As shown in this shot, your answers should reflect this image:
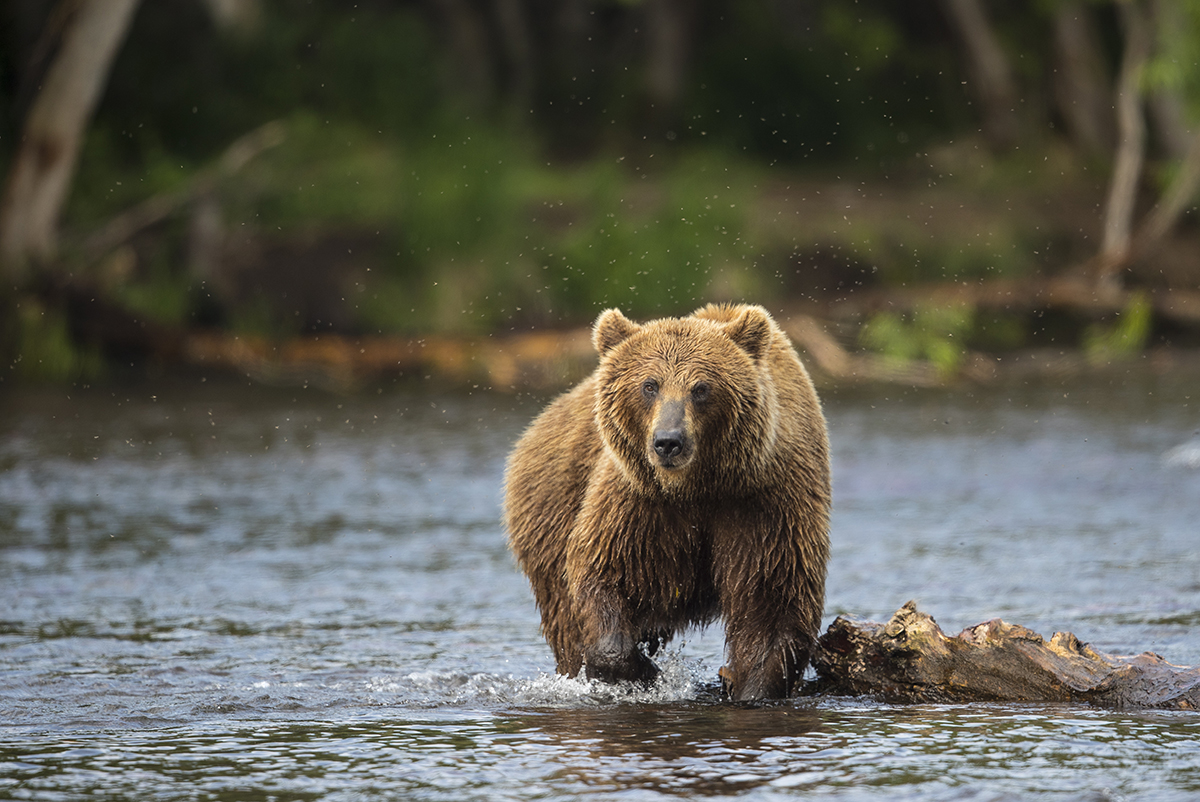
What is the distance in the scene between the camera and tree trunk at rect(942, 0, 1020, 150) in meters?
24.0

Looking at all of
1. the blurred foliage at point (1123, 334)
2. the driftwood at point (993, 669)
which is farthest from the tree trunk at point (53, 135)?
the driftwood at point (993, 669)

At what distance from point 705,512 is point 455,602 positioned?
114 inches

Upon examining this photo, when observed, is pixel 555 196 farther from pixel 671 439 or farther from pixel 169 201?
pixel 671 439

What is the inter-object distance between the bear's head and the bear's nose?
22 millimetres

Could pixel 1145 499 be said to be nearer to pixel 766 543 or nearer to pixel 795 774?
pixel 766 543

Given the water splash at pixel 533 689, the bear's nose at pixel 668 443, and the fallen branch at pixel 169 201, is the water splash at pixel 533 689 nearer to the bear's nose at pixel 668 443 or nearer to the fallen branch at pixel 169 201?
the bear's nose at pixel 668 443

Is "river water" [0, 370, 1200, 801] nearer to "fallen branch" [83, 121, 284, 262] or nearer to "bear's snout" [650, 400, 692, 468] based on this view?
"bear's snout" [650, 400, 692, 468]

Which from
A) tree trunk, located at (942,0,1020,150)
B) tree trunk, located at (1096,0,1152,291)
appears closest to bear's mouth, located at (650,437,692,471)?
tree trunk, located at (1096,0,1152,291)

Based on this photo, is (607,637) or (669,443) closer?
(669,443)

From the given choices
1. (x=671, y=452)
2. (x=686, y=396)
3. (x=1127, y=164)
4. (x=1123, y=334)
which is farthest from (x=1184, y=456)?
(x=671, y=452)

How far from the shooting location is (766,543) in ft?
20.2

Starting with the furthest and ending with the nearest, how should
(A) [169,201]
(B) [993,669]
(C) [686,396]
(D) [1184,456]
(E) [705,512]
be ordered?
(A) [169,201] < (D) [1184,456] < (E) [705,512] < (B) [993,669] < (C) [686,396]

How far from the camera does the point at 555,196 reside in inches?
835

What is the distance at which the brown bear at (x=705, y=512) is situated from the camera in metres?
6.02
